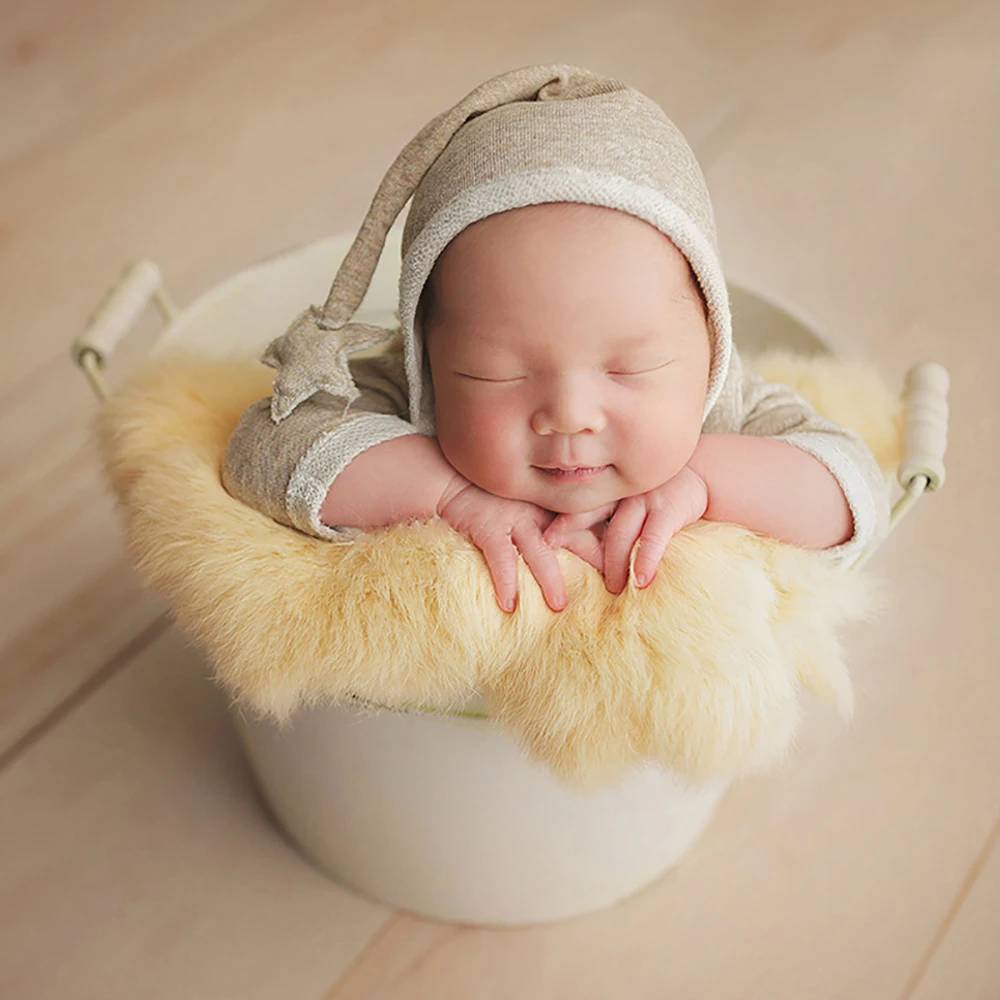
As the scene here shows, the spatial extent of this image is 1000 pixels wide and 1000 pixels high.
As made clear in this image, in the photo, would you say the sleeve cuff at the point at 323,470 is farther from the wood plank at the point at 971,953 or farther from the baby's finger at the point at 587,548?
the wood plank at the point at 971,953

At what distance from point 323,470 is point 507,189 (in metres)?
0.20

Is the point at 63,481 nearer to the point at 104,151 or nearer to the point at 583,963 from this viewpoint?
the point at 104,151

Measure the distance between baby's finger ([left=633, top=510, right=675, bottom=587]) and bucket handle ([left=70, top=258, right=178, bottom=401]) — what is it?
380 mm

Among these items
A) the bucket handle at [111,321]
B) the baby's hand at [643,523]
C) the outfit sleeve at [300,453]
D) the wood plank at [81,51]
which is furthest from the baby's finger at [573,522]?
the wood plank at [81,51]

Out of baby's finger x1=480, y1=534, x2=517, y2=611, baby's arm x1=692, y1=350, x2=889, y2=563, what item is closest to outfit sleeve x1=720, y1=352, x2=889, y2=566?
baby's arm x1=692, y1=350, x2=889, y2=563

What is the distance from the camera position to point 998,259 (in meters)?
1.50

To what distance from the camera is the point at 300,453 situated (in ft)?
2.28

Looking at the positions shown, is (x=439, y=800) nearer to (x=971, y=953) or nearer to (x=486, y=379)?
(x=486, y=379)

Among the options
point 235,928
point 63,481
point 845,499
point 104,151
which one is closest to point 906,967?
point 845,499

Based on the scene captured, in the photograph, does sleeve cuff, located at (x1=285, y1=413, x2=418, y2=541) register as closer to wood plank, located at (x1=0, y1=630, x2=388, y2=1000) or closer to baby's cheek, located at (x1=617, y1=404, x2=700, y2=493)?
baby's cheek, located at (x1=617, y1=404, x2=700, y2=493)

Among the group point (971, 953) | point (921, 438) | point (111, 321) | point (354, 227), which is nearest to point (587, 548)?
point (921, 438)

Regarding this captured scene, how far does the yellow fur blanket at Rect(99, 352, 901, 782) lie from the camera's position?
1.95 feet

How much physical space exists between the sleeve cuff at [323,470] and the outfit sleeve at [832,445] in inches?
10.3

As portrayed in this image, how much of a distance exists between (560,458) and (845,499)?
7.6 inches
